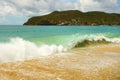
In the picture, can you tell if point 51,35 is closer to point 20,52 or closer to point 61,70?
point 20,52

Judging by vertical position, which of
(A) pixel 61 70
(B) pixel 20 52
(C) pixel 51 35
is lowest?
(C) pixel 51 35

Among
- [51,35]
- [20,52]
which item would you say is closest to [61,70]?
[20,52]

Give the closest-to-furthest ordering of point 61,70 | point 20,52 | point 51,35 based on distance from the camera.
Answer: point 61,70
point 20,52
point 51,35

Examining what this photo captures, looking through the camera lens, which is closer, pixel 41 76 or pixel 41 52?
pixel 41 76

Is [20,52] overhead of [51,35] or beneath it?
overhead

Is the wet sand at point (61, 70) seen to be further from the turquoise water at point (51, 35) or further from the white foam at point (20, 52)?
the turquoise water at point (51, 35)

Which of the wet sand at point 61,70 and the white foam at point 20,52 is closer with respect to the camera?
the wet sand at point 61,70

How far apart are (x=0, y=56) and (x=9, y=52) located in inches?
73.7

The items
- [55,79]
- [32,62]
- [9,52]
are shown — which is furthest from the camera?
[9,52]

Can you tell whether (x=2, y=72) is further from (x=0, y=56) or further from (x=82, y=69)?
(x=0, y=56)

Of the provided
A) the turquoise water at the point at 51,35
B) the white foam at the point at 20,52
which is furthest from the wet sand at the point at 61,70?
the turquoise water at the point at 51,35

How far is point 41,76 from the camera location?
11.9 meters

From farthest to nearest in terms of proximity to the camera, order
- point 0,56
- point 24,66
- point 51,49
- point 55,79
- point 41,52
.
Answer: point 51,49 → point 41,52 → point 0,56 → point 24,66 → point 55,79

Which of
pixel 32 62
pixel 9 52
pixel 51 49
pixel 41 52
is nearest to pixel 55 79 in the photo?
pixel 32 62
